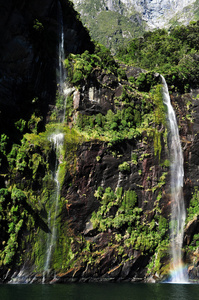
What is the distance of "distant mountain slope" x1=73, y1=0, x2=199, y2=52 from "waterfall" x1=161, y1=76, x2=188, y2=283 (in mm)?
62355

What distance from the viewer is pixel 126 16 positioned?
123188 mm

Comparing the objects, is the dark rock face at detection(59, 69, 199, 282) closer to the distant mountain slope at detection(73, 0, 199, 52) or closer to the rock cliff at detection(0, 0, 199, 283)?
the rock cliff at detection(0, 0, 199, 283)

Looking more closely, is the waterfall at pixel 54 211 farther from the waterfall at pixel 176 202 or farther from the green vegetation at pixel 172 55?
the green vegetation at pixel 172 55

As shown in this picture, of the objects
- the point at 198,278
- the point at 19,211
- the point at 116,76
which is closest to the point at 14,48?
the point at 116,76

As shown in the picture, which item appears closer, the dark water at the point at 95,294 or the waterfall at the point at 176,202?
the dark water at the point at 95,294

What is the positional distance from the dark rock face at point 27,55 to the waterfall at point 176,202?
12.6m

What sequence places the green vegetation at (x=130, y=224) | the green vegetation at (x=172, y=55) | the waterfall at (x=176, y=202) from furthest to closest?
the green vegetation at (x=172, y=55) → the waterfall at (x=176, y=202) → the green vegetation at (x=130, y=224)

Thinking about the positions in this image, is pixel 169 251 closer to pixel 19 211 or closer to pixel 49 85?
pixel 19 211

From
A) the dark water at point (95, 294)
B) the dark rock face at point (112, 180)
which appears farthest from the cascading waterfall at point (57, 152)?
the dark water at point (95, 294)

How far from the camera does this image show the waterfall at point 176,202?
78.3 feet

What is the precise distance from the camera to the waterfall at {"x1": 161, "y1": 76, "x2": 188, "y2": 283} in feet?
78.3

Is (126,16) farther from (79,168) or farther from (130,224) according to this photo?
(130,224)

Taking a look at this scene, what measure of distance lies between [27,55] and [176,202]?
61.2ft

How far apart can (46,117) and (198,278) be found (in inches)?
759
